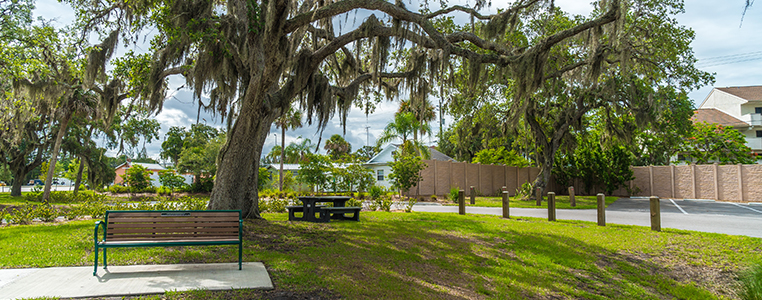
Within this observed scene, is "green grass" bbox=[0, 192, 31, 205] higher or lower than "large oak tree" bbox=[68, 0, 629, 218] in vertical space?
lower

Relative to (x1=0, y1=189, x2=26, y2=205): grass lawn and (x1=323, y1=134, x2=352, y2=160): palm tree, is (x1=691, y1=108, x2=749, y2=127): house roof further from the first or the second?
(x1=0, y1=189, x2=26, y2=205): grass lawn

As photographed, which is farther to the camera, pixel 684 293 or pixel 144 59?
pixel 144 59

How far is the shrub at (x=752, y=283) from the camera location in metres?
4.84

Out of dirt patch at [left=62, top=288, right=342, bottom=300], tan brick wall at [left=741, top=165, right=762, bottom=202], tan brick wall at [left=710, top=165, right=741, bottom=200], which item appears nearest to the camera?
dirt patch at [left=62, top=288, right=342, bottom=300]

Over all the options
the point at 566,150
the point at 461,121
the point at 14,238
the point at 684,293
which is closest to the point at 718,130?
the point at 566,150

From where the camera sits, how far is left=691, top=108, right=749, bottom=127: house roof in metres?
33.3

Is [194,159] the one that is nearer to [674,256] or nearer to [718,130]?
[674,256]

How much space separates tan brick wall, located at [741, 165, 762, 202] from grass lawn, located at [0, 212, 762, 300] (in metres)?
15.8

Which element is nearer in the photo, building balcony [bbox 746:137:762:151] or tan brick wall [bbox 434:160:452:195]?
tan brick wall [bbox 434:160:452:195]

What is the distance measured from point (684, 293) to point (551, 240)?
2.76m

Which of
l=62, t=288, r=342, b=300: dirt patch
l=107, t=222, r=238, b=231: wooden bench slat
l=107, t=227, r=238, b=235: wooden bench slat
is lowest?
l=62, t=288, r=342, b=300: dirt patch

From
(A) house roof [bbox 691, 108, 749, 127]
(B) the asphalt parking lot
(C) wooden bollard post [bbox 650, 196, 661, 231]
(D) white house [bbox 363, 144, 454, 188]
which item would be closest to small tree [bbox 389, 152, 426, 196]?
(D) white house [bbox 363, 144, 454, 188]

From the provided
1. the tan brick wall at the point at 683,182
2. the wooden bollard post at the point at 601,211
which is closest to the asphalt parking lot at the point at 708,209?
the tan brick wall at the point at 683,182

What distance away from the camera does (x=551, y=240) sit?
7.80 metres
